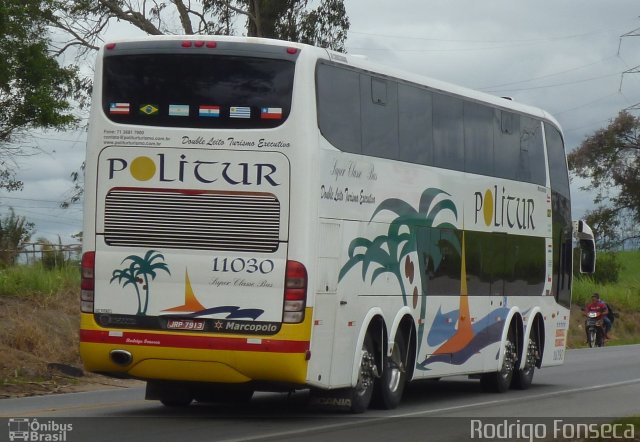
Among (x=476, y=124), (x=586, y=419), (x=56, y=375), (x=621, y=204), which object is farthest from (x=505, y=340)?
(x=621, y=204)

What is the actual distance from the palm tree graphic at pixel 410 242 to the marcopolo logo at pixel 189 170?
157 centimetres

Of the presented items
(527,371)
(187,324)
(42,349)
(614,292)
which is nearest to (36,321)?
(42,349)

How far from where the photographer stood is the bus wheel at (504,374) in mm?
20172

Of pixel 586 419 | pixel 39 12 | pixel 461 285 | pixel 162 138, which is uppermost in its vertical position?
pixel 39 12

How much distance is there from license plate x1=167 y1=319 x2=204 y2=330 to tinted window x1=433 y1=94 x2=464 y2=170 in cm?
478

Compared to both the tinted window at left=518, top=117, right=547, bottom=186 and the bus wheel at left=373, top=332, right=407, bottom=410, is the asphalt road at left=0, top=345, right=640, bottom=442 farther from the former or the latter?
the tinted window at left=518, top=117, right=547, bottom=186

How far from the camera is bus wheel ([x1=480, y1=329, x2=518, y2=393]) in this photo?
20172mm

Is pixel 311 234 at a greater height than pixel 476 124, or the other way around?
pixel 476 124

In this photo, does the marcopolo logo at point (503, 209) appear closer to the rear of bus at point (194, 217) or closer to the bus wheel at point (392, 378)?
the bus wheel at point (392, 378)

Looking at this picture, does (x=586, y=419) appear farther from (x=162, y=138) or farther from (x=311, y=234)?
(x=162, y=138)

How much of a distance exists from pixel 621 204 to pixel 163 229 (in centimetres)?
7299

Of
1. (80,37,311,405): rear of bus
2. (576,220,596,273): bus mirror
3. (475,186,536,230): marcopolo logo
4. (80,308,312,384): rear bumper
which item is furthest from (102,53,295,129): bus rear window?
(576,220,596,273): bus mirror

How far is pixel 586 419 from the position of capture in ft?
50.4

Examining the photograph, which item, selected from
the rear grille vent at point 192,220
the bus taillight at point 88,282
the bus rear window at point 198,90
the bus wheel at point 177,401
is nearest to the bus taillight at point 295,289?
the rear grille vent at point 192,220
